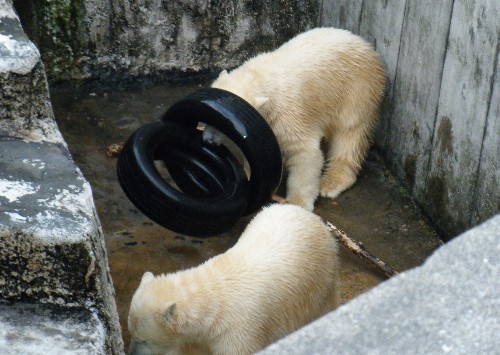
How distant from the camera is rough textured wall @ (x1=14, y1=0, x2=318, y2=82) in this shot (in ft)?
18.5

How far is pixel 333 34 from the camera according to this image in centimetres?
501

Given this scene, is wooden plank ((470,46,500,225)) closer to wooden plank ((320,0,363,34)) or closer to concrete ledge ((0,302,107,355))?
wooden plank ((320,0,363,34))

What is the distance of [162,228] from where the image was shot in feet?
15.1

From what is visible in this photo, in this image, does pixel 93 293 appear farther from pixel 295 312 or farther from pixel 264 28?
pixel 264 28

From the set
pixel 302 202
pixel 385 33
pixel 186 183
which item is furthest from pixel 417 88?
pixel 186 183

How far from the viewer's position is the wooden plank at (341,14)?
17.5ft

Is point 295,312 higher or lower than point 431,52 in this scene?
lower

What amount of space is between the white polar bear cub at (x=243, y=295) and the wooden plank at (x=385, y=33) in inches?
61.8

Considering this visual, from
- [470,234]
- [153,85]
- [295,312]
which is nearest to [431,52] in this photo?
[295,312]

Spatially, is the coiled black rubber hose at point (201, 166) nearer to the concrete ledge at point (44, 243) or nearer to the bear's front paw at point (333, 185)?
the bear's front paw at point (333, 185)

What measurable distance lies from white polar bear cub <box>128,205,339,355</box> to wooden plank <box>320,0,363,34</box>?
6.68 feet

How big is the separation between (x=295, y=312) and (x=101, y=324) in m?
1.01

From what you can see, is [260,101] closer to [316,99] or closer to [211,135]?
[211,135]

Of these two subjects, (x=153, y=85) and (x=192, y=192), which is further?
(x=153, y=85)
